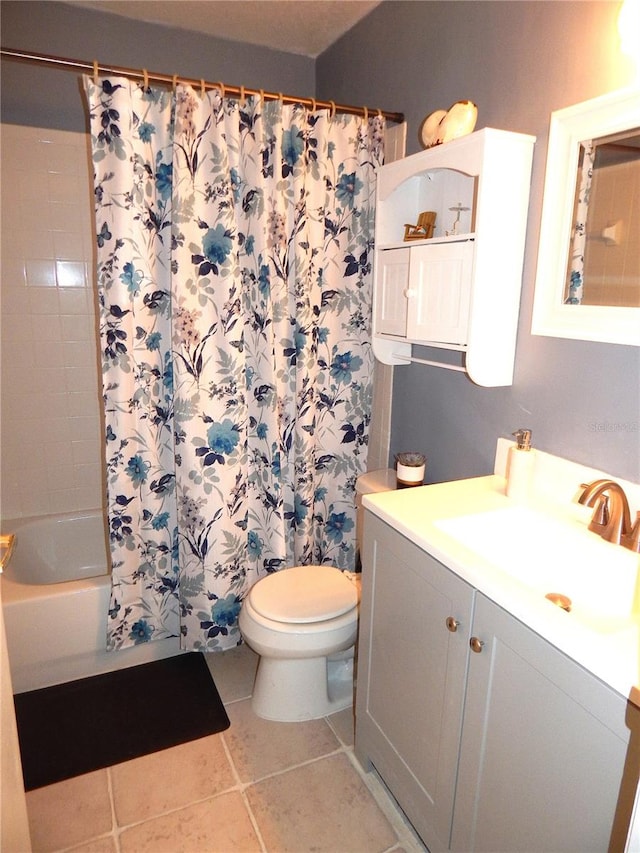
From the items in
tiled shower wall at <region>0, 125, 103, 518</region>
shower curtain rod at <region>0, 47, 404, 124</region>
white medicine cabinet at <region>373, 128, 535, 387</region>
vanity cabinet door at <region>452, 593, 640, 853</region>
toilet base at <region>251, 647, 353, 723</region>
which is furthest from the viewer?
tiled shower wall at <region>0, 125, 103, 518</region>

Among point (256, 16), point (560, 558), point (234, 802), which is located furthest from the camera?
point (256, 16)

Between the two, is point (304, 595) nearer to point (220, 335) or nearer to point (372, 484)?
point (372, 484)

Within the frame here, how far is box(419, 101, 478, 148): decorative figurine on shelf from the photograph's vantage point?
1.47m

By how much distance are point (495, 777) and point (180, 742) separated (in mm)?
1102

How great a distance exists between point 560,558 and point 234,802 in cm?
114

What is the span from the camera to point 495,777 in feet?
3.39

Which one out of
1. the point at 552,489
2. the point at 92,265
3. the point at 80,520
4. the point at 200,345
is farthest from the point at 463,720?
the point at 92,265

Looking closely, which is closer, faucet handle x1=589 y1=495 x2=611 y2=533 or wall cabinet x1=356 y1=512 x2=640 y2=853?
wall cabinet x1=356 y1=512 x2=640 y2=853

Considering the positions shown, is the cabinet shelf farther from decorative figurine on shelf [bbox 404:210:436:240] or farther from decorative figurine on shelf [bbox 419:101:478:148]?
decorative figurine on shelf [bbox 419:101:478:148]

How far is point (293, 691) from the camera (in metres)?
1.81

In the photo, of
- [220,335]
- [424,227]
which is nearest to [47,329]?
[220,335]

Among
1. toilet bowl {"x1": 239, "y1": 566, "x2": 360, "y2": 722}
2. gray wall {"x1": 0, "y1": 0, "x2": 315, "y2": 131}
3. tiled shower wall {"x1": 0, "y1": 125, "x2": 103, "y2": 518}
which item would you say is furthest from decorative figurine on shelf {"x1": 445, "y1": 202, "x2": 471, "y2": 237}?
tiled shower wall {"x1": 0, "y1": 125, "x2": 103, "y2": 518}

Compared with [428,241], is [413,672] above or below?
below

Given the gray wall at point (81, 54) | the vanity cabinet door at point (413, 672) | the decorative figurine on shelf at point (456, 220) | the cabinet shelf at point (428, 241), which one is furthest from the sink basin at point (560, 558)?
the gray wall at point (81, 54)
